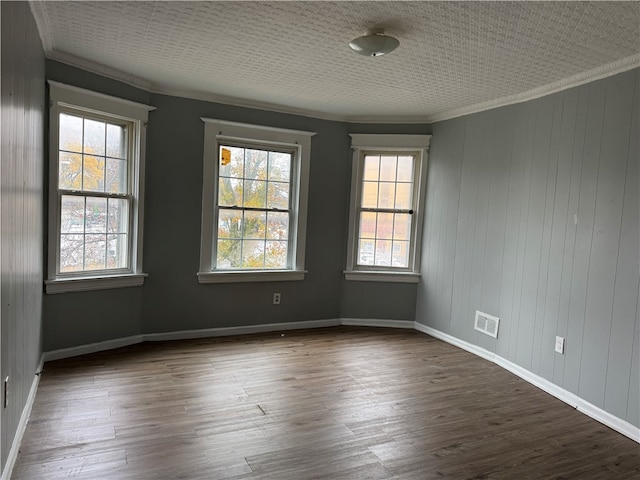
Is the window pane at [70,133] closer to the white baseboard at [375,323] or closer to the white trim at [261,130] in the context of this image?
the white trim at [261,130]

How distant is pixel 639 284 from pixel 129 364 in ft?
12.0

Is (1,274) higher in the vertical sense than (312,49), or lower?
Answer: lower

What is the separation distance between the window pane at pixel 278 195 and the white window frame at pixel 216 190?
76mm

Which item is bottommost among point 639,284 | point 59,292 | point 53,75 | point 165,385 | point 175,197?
point 165,385

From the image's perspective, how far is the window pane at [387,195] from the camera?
16.7 ft

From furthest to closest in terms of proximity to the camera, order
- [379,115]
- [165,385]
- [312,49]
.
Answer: [379,115] < [165,385] < [312,49]

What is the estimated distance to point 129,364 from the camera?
3613 mm

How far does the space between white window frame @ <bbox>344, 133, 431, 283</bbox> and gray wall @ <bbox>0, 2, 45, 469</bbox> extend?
118 inches

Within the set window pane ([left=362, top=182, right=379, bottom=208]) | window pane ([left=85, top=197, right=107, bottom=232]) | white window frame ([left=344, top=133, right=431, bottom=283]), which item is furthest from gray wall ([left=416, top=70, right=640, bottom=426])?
window pane ([left=85, top=197, right=107, bottom=232])

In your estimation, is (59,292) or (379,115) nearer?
(59,292)

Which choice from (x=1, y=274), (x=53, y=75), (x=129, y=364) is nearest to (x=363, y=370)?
(x=129, y=364)

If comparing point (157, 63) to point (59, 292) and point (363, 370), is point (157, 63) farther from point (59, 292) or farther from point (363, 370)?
point (363, 370)

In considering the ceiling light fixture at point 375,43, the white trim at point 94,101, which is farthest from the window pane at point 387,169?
the white trim at point 94,101

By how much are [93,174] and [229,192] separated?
1251 millimetres
